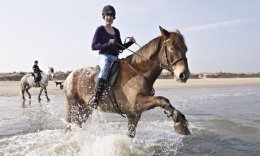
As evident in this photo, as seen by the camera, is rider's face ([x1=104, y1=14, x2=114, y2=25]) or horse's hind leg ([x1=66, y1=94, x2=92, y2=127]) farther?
horse's hind leg ([x1=66, y1=94, x2=92, y2=127])

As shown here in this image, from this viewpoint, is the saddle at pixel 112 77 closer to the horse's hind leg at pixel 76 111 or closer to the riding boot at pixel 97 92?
the riding boot at pixel 97 92

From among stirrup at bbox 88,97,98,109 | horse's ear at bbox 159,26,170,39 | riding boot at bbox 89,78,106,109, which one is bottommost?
stirrup at bbox 88,97,98,109

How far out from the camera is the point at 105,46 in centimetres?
758

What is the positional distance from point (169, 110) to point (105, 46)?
2.08m

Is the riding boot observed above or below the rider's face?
below

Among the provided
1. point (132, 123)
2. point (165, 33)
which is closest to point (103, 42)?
point (165, 33)

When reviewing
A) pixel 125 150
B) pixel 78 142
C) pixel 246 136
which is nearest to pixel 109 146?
pixel 125 150

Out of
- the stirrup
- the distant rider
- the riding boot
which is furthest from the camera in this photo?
the distant rider

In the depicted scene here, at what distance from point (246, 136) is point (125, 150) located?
3.73 m

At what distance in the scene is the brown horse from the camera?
640cm

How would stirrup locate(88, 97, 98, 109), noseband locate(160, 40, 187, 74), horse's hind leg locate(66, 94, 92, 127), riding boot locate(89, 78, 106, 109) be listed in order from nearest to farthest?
noseband locate(160, 40, 187, 74) → riding boot locate(89, 78, 106, 109) → stirrup locate(88, 97, 98, 109) → horse's hind leg locate(66, 94, 92, 127)

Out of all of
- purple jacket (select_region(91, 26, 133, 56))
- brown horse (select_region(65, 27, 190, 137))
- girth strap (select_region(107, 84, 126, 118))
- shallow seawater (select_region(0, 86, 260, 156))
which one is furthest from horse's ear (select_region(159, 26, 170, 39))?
shallow seawater (select_region(0, 86, 260, 156))

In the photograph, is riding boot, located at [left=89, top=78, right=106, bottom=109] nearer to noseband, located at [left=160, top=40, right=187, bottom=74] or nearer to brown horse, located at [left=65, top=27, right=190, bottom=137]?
brown horse, located at [left=65, top=27, right=190, bottom=137]

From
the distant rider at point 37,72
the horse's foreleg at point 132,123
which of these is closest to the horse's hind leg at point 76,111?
the horse's foreleg at point 132,123
